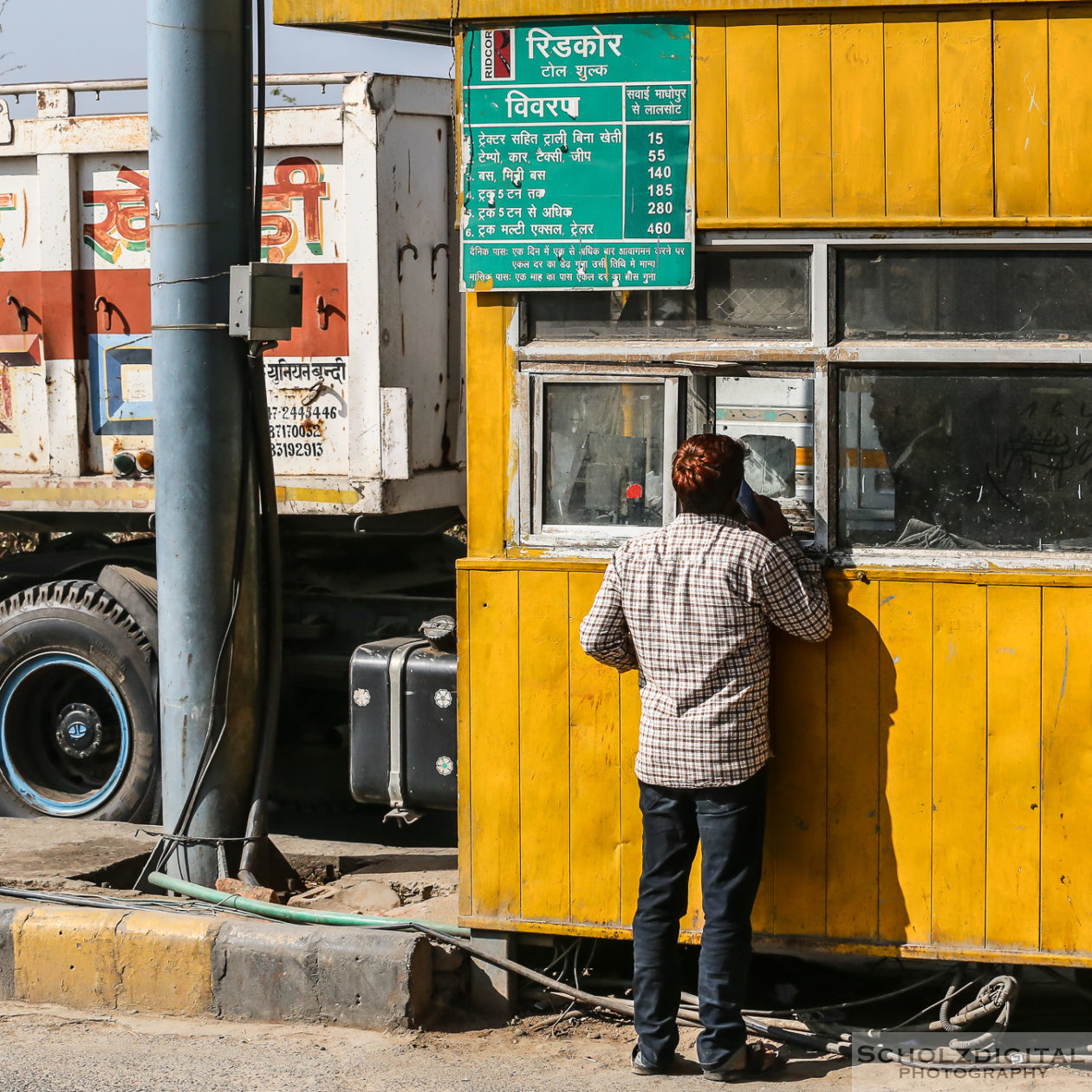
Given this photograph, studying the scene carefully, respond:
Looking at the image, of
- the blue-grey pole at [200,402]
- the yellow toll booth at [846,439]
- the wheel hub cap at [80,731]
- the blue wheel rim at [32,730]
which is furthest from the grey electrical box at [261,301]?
the wheel hub cap at [80,731]

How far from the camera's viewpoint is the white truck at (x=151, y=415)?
6176 mm

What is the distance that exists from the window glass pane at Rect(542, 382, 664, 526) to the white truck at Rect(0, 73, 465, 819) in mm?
1840

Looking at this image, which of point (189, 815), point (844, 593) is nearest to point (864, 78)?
point (844, 593)

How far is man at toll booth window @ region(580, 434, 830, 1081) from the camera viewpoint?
3.96 m

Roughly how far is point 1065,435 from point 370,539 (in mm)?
3618

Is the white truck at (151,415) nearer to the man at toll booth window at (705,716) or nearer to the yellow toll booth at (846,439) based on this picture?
the yellow toll booth at (846,439)

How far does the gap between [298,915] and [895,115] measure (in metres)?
3.04

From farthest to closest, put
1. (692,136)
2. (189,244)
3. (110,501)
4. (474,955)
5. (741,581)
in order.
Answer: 1. (110,501)
2. (189,244)
3. (474,955)
4. (692,136)
5. (741,581)

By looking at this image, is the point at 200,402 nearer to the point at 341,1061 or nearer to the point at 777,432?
the point at 777,432

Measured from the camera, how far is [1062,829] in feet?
13.5

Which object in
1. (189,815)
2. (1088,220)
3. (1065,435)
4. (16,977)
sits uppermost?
(1088,220)

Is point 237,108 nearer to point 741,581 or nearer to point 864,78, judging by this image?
point 864,78

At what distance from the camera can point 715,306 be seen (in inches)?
169

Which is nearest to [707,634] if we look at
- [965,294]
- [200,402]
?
[965,294]
